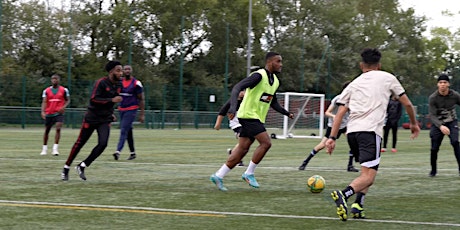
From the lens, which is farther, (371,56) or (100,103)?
(100,103)

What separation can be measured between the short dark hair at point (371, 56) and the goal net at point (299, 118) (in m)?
26.8

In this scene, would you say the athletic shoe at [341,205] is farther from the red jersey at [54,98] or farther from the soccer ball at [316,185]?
the red jersey at [54,98]

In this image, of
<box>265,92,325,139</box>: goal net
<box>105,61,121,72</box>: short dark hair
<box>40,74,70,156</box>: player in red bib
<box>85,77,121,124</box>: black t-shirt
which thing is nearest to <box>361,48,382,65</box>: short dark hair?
<box>105,61,121,72</box>: short dark hair

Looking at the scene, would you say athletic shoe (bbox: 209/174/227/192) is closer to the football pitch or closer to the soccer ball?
the football pitch

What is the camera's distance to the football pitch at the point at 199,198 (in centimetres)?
847

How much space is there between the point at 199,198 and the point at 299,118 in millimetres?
30452

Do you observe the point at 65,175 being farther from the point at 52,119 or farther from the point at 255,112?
the point at 52,119

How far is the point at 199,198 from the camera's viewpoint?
10.6 metres

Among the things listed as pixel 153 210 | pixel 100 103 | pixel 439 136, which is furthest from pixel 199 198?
pixel 439 136

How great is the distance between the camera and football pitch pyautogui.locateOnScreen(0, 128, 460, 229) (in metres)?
8.47

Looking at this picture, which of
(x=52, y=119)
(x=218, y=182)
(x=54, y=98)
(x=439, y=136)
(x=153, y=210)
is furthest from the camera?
(x=52, y=119)

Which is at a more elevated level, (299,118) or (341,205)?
(299,118)

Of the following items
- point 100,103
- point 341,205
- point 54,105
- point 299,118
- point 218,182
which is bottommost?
point 218,182

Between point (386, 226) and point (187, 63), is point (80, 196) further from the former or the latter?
point (187, 63)
